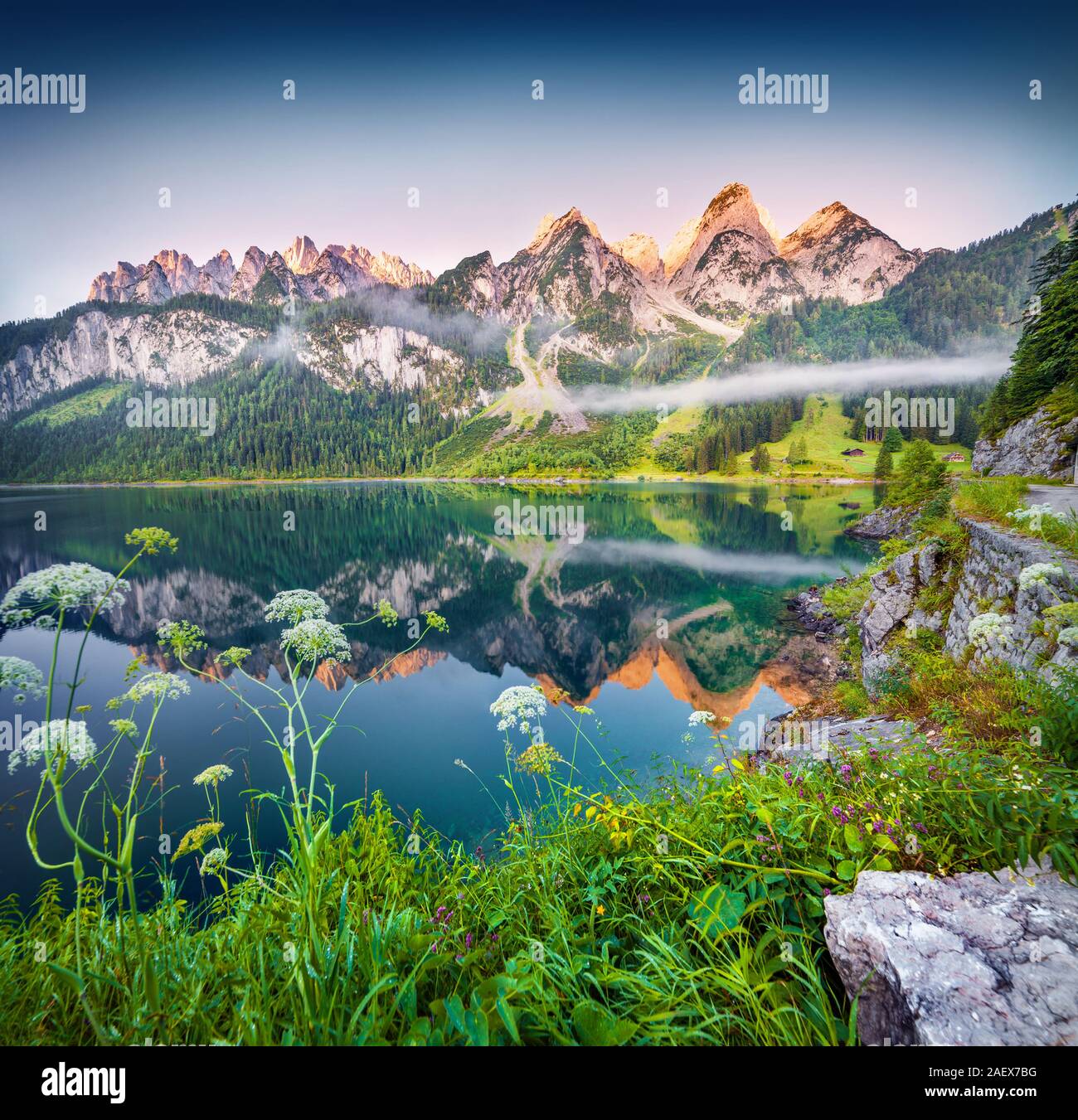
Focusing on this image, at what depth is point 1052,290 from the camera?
2780 centimetres

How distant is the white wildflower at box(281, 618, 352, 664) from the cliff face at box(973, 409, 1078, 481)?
2151cm

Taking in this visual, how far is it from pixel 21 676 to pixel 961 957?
4414 millimetres

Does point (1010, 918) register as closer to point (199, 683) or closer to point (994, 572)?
point (994, 572)

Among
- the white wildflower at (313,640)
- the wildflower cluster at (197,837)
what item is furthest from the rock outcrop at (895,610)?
the wildflower cluster at (197,837)

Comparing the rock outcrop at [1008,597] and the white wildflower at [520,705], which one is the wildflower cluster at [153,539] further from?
the rock outcrop at [1008,597]

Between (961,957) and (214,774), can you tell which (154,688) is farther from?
(961,957)

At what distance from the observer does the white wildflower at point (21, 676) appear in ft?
7.16

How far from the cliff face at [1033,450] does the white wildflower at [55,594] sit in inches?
893

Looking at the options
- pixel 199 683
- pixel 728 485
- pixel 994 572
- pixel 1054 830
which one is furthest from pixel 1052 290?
pixel 728 485

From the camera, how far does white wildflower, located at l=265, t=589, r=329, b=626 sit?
3.57 m

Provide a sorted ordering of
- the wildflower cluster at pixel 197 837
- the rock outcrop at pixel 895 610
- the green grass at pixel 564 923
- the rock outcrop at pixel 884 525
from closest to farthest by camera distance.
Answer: the green grass at pixel 564 923
the wildflower cluster at pixel 197 837
the rock outcrop at pixel 895 610
the rock outcrop at pixel 884 525

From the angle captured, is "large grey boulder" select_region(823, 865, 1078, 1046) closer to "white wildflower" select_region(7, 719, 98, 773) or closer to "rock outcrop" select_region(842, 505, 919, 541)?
"white wildflower" select_region(7, 719, 98, 773)

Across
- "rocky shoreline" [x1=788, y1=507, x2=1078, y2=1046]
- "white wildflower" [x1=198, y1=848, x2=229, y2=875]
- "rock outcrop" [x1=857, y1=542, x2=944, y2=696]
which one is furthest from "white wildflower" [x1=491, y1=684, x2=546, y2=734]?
"rock outcrop" [x1=857, y1=542, x2=944, y2=696]
